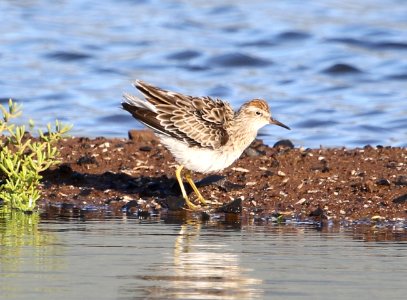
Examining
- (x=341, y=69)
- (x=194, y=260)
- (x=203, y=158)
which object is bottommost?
(x=194, y=260)

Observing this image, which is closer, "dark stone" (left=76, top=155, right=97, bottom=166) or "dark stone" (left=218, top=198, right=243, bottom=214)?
"dark stone" (left=218, top=198, right=243, bottom=214)

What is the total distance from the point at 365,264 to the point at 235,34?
734 inches

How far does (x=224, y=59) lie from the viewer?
2486cm

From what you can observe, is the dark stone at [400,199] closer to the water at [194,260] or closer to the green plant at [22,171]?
the water at [194,260]

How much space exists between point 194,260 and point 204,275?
2.20ft

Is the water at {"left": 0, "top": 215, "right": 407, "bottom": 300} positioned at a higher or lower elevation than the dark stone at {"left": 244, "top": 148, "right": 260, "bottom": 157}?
lower

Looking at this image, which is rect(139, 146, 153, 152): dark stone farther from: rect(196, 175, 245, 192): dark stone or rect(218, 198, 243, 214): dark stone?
rect(218, 198, 243, 214): dark stone

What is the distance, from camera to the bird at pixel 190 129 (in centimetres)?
1300

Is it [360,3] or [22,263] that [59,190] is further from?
[360,3]

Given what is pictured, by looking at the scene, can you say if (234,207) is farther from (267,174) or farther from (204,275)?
(204,275)

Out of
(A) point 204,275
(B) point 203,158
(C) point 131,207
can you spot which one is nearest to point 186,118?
(B) point 203,158

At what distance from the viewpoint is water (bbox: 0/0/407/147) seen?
67.1 feet

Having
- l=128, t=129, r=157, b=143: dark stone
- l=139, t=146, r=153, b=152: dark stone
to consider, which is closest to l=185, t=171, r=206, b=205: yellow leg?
l=139, t=146, r=153, b=152: dark stone

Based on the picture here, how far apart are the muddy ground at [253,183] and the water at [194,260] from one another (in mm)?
844
